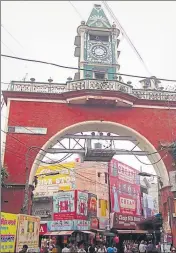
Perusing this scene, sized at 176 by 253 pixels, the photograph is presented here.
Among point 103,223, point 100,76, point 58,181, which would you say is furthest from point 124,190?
point 100,76

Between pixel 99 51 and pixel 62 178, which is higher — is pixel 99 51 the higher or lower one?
the higher one

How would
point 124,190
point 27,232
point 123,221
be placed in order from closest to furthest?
point 27,232 < point 123,221 < point 124,190

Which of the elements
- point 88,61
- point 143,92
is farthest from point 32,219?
point 88,61

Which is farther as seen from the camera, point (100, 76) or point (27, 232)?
point (100, 76)

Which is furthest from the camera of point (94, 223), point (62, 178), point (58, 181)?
point (58, 181)

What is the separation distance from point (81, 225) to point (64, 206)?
6.06ft

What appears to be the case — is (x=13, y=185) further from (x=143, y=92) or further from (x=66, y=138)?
(x=143, y=92)

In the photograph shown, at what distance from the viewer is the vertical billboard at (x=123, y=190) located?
27031 millimetres

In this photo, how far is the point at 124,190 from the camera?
2820 cm

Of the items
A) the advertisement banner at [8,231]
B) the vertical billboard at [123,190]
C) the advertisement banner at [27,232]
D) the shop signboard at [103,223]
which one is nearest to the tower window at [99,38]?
the vertical billboard at [123,190]

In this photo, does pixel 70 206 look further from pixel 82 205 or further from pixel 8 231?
pixel 8 231

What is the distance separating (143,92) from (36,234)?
8828 mm

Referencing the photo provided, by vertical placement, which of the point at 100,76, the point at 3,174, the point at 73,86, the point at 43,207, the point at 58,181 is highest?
the point at 100,76

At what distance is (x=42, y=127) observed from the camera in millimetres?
14555
